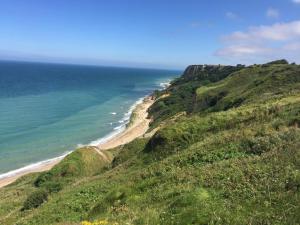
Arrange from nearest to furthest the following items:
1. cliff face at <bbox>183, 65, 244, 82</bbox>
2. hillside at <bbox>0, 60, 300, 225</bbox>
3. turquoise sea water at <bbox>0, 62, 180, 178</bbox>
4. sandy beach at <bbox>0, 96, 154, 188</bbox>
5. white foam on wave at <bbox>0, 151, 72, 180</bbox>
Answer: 1. hillside at <bbox>0, 60, 300, 225</bbox>
2. sandy beach at <bbox>0, 96, 154, 188</bbox>
3. white foam on wave at <bbox>0, 151, 72, 180</bbox>
4. turquoise sea water at <bbox>0, 62, 180, 178</bbox>
5. cliff face at <bbox>183, 65, 244, 82</bbox>

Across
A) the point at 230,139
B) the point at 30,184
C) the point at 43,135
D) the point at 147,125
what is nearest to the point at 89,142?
the point at 43,135

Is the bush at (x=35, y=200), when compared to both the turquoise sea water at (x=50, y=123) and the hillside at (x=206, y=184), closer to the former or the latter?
the hillside at (x=206, y=184)

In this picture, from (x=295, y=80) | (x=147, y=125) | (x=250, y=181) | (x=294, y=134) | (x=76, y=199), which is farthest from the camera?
(x=147, y=125)

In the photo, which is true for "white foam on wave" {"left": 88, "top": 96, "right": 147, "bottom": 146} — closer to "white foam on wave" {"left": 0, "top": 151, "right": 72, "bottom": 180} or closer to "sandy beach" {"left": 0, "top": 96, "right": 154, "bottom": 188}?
"sandy beach" {"left": 0, "top": 96, "right": 154, "bottom": 188}

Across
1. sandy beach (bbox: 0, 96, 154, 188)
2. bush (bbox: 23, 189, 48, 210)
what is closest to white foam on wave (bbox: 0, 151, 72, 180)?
sandy beach (bbox: 0, 96, 154, 188)

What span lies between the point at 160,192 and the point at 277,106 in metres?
14.9

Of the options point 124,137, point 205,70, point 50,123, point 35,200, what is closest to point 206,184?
point 35,200

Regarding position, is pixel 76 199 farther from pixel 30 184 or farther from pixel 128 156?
pixel 30 184

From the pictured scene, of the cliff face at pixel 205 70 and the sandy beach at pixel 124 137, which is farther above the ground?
the cliff face at pixel 205 70

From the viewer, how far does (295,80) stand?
5297 cm

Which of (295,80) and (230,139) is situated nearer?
(230,139)

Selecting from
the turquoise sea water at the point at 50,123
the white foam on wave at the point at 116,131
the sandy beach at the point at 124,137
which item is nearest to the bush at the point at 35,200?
the sandy beach at the point at 124,137

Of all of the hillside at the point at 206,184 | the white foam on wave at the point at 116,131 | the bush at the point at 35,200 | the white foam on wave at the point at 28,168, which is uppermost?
the hillside at the point at 206,184

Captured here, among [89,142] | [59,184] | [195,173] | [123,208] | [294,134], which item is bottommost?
[89,142]
